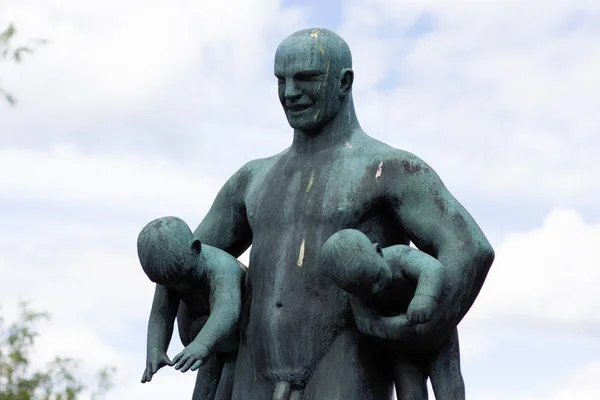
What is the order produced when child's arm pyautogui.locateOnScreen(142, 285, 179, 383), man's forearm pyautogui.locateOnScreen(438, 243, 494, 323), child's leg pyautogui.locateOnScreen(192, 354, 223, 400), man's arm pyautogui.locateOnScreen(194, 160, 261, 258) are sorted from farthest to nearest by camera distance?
man's arm pyautogui.locateOnScreen(194, 160, 261, 258)
child's leg pyautogui.locateOnScreen(192, 354, 223, 400)
child's arm pyautogui.locateOnScreen(142, 285, 179, 383)
man's forearm pyautogui.locateOnScreen(438, 243, 494, 323)

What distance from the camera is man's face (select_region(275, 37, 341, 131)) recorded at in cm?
846

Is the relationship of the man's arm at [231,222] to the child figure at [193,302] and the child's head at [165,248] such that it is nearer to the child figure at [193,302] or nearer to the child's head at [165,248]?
the child figure at [193,302]

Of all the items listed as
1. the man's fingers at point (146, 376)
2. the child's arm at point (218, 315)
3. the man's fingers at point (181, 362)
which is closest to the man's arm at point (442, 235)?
the child's arm at point (218, 315)

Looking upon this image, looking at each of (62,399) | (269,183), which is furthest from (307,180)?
(62,399)

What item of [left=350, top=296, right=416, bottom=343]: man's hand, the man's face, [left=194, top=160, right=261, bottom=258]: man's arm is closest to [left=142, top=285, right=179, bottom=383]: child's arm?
[left=194, top=160, right=261, bottom=258]: man's arm

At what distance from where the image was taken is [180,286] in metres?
8.38

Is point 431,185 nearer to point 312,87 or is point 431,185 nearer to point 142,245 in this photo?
point 312,87

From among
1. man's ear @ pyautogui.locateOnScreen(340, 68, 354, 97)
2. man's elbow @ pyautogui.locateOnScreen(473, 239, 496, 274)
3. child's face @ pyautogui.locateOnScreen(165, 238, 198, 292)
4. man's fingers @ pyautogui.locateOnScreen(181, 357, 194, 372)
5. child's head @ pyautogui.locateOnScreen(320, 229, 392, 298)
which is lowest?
man's fingers @ pyautogui.locateOnScreen(181, 357, 194, 372)

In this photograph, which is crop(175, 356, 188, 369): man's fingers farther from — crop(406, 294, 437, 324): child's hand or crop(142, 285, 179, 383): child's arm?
crop(406, 294, 437, 324): child's hand

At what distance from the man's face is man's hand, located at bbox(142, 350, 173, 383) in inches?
60.2

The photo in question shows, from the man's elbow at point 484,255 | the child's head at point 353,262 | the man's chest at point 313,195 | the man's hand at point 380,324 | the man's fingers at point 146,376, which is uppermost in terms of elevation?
the man's chest at point 313,195

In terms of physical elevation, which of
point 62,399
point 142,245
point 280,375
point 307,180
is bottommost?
point 280,375

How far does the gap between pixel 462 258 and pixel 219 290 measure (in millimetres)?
1383

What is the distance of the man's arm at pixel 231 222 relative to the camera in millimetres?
8938
